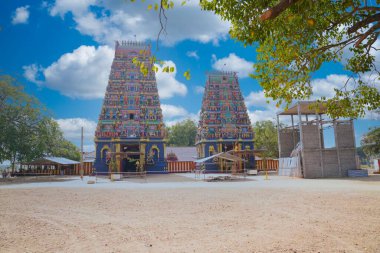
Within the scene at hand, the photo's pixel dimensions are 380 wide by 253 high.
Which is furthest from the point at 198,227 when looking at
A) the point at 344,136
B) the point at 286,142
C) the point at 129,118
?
the point at 129,118

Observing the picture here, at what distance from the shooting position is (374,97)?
7754 mm

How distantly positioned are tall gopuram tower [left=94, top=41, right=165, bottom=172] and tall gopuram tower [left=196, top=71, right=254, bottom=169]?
6.65 metres

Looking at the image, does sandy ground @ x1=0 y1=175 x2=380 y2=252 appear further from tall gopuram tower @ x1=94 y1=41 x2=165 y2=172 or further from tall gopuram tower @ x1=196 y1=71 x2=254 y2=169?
tall gopuram tower @ x1=196 y1=71 x2=254 y2=169

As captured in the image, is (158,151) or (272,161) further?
(272,161)

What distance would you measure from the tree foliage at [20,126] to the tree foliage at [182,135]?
35.6 m

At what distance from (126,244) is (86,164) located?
3791 centimetres

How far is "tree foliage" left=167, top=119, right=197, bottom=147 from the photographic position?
221 feet

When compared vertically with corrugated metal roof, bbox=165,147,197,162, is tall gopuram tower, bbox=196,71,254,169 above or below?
above

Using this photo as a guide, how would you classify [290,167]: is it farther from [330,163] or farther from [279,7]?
[279,7]

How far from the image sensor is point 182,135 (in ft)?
222

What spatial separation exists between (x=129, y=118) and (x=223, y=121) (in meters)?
13.0

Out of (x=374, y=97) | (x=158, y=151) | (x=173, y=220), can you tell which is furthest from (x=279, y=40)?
(x=158, y=151)

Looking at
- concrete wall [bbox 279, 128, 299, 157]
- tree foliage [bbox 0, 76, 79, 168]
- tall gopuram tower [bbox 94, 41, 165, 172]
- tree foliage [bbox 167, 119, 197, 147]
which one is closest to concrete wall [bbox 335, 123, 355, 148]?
concrete wall [bbox 279, 128, 299, 157]

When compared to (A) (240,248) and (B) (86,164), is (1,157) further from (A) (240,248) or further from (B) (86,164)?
(A) (240,248)
